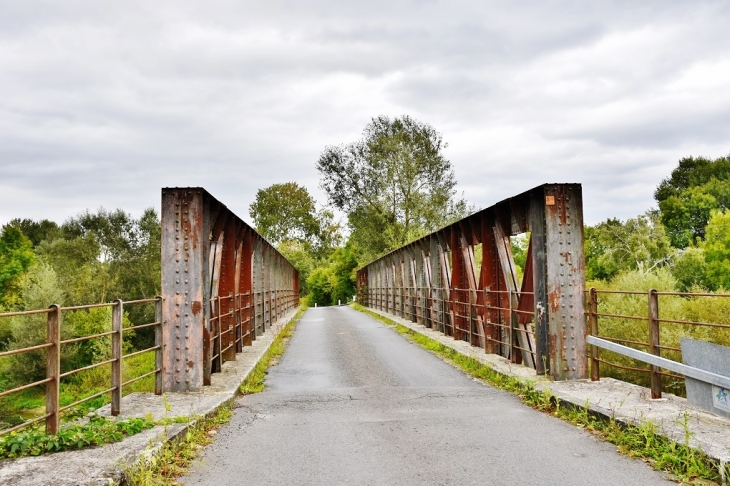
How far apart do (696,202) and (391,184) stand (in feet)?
84.9

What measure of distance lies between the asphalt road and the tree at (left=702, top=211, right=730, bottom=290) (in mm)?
40201

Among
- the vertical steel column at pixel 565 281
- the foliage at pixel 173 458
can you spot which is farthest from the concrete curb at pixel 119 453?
the vertical steel column at pixel 565 281

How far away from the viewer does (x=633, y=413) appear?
19.6ft

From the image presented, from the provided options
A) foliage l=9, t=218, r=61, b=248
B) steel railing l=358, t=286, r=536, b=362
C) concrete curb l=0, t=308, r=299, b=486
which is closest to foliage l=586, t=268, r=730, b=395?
steel railing l=358, t=286, r=536, b=362

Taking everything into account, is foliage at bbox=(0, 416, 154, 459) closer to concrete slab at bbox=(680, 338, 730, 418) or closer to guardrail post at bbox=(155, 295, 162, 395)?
guardrail post at bbox=(155, 295, 162, 395)

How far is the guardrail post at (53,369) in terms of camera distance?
509cm

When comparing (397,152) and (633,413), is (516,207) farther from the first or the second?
(397,152)

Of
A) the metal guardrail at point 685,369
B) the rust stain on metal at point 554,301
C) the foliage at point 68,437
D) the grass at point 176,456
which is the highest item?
the rust stain on metal at point 554,301

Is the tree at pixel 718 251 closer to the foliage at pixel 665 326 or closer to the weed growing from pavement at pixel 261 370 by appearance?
the foliage at pixel 665 326

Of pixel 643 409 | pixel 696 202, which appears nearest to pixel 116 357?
pixel 643 409

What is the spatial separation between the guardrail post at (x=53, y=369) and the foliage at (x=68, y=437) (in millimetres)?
115

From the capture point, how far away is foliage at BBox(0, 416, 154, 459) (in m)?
4.79

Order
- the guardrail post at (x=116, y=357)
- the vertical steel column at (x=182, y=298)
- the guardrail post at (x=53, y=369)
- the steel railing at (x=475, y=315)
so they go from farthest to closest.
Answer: the steel railing at (x=475, y=315)
the vertical steel column at (x=182, y=298)
the guardrail post at (x=116, y=357)
the guardrail post at (x=53, y=369)

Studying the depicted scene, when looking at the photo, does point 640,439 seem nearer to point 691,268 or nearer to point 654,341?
point 654,341
